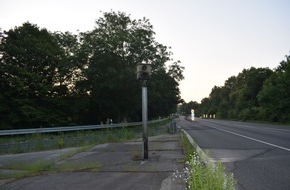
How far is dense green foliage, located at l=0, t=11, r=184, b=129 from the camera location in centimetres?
3500

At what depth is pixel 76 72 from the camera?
131 ft

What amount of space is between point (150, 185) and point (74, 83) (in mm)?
34973

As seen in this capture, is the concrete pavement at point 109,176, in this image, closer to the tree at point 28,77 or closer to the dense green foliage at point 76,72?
the dense green foliage at point 76,72

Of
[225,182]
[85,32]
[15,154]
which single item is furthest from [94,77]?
[225,182]

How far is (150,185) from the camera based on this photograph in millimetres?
7000

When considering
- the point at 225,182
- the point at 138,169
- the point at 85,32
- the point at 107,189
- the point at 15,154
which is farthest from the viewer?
the point at 85,32

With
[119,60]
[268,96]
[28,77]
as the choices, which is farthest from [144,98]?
[268,96]

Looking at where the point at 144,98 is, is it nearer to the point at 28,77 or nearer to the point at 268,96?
the point at 28,77

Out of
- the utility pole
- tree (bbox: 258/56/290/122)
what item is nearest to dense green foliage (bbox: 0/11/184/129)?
tree (bbox: 258/56/290/122)

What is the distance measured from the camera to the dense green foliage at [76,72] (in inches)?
1378

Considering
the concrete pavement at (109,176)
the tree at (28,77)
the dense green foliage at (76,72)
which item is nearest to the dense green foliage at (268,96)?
the dense green foliage at (76,72)

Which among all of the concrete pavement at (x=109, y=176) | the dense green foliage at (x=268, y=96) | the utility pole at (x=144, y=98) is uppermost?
the dense green foliage at (x=268, y=96)

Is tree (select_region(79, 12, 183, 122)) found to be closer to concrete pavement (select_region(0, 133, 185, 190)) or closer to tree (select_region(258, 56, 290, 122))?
tree (select_region(258, 56, 290, 122))

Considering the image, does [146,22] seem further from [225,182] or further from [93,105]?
[225,182]
